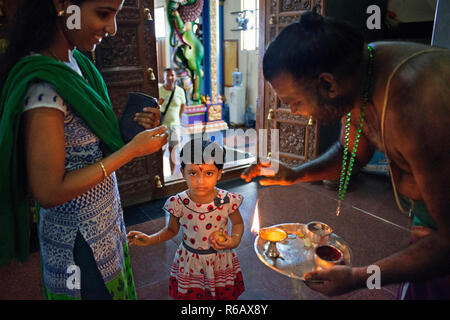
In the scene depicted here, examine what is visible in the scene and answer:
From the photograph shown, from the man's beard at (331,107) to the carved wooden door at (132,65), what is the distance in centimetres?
292

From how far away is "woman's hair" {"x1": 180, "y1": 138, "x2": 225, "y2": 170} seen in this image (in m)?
1.68

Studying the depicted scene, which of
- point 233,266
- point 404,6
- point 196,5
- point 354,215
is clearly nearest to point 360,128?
point 233,266

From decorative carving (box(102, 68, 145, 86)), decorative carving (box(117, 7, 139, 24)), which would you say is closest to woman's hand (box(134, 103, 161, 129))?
decorative carving (box(102, 68, 145, 86))

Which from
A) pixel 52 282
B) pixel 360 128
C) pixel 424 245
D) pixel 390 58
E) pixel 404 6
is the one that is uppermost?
pixel 404 6

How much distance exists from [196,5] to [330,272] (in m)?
7.49

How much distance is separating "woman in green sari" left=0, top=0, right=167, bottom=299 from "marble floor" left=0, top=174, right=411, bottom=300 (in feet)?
4.00

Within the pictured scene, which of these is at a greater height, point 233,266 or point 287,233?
point 287,233

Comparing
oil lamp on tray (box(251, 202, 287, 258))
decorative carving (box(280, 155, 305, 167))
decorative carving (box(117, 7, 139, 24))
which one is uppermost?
decorative carving (box(117, 7, 139, 24))

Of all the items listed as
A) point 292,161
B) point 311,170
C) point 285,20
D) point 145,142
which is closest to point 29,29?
point 145,142

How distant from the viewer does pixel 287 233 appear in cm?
153

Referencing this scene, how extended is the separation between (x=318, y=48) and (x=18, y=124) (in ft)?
3.27

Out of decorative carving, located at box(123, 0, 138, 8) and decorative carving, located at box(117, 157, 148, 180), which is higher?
decorative carving, located at box(123, 0, 138, 8)

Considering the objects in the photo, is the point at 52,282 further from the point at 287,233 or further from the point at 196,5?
the point at 196,5

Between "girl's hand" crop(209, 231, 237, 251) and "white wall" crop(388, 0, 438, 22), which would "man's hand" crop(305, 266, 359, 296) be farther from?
"white wall" crop(388, 0, 438, 22)
